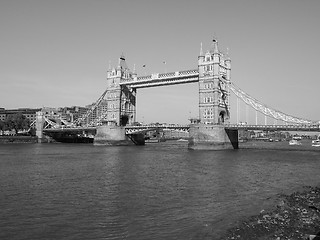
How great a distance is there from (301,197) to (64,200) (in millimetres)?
14782

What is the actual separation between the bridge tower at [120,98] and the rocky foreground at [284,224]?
81.2 meters

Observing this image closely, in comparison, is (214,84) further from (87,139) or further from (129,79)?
(87,139)

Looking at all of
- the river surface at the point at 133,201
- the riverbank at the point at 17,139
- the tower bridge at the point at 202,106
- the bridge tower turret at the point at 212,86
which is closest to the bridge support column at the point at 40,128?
the riverbank at the point at 17,139

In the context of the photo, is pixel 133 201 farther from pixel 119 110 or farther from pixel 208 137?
pixel 119 110

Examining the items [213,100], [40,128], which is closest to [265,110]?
[213,100]

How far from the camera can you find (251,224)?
16.3m

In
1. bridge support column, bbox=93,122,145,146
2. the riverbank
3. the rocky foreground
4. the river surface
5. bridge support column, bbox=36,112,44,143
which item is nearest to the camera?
A: the rocky foreground

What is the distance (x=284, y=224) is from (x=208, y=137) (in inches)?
2259

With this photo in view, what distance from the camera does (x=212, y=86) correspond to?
260ft

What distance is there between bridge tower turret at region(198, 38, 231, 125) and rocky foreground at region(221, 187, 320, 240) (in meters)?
59.2

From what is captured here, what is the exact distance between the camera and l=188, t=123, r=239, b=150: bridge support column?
7293 cm

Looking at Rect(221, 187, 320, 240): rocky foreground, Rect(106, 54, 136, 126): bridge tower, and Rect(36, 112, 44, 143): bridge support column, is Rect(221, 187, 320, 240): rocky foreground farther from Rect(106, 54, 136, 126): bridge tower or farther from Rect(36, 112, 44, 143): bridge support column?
Rect(36, 112, 44, 143): bridge support column

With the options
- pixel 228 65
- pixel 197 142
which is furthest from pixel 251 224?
pixel 228 65

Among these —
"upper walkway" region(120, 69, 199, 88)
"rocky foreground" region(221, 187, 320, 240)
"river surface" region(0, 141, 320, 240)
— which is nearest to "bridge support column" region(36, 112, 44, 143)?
"upper walkway" region(120, 69, 199, 88)
